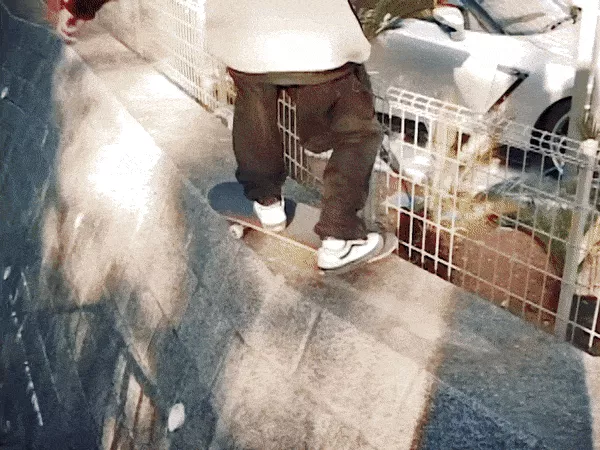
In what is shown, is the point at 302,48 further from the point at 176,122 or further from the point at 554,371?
the point at 176,122

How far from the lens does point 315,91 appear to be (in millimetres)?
3340

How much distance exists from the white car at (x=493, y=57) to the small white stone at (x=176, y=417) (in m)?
2.92

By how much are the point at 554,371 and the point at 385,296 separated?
2.46ft

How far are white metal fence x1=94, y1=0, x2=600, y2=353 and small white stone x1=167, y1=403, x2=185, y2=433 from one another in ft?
3.87

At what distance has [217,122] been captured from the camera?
5.31m

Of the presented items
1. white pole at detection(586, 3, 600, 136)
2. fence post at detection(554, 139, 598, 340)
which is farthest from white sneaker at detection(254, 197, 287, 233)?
white pole at detection(586, 3, 600, 136)

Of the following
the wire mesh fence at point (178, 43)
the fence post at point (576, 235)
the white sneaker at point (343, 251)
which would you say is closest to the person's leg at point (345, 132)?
the white sneaker at point (343, 251)

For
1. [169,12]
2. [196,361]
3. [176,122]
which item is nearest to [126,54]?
[169,12]

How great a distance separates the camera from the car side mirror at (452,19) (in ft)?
21.4

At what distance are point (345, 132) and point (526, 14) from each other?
3621mm

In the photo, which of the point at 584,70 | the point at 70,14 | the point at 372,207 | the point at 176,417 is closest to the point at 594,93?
the point at 584,70

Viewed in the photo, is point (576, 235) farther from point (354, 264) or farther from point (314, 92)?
point (314, 92)

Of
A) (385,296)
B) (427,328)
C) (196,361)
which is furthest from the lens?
(196,361)

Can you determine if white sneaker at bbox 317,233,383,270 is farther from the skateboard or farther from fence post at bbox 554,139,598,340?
fence post at bbox 554,139,598,340
